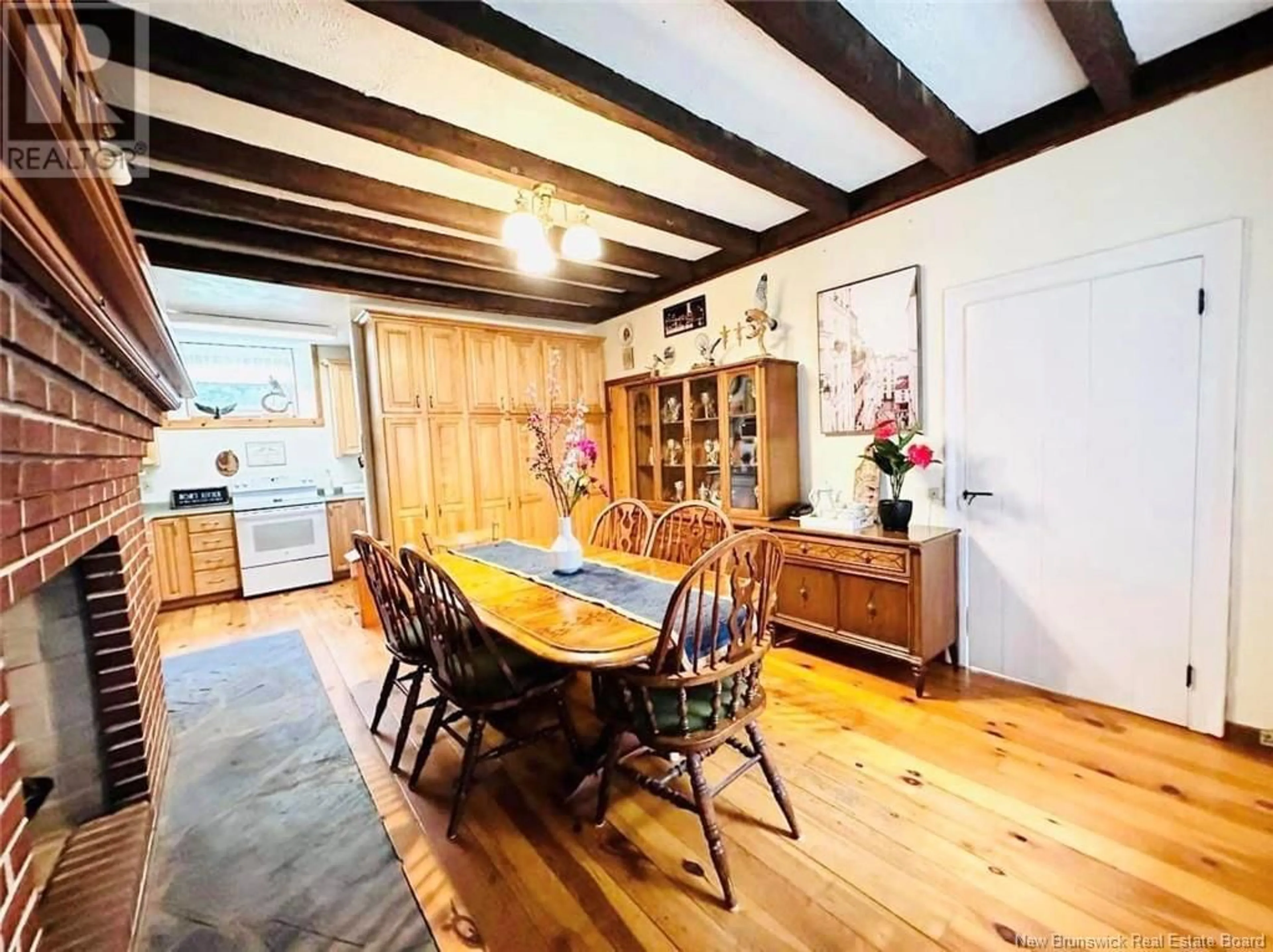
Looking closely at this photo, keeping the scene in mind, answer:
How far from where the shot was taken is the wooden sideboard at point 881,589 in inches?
96.9

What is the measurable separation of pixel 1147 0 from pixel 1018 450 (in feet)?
5.33

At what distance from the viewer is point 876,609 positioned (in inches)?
102

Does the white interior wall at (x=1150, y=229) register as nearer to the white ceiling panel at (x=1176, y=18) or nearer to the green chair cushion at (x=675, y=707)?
the white ceiling panel at (x=1176, y=18)

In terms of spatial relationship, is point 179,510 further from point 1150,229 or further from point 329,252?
point 1150,229

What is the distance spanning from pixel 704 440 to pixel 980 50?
2435 mm

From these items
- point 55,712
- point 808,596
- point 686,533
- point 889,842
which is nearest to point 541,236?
point 686,533

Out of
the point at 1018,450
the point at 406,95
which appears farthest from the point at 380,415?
the point at 1018,450

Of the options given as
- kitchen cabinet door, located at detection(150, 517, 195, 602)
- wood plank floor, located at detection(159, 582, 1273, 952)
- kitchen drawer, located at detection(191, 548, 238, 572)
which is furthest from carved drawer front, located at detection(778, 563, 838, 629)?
kitchen cabinet door, located at detection(150, 517, 195, 602)

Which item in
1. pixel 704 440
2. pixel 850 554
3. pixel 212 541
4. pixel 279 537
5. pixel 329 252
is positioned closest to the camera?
pixel 850 554

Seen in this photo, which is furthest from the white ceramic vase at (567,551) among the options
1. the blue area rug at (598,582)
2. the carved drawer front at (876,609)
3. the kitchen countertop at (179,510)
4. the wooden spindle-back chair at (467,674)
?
the kitchen countertop at (179,510)

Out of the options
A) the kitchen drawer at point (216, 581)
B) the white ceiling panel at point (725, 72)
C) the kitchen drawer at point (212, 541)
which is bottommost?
the kitchen drawer at point (216, 581)

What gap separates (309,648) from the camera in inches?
137

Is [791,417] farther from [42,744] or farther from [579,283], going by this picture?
[42,744]

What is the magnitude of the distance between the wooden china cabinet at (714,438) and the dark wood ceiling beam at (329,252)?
1.04 m
